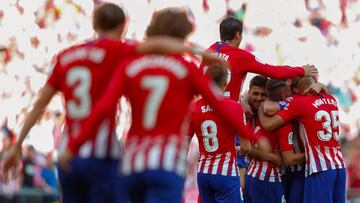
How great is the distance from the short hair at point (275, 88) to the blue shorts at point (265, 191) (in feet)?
3.29

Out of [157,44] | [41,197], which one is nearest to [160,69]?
[157,44]

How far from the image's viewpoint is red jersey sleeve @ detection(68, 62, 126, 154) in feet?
21.7

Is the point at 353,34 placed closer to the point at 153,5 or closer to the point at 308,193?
the point at 153,5

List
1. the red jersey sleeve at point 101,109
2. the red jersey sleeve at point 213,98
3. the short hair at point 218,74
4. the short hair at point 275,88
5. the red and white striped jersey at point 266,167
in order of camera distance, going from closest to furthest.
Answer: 1. the red jersey sleeve at point 101,109
2. the red jersey sleeve at point 213,98
3. the short hair at point 218,74
4. the short hair at point 275,88
5. the red and white striped jersey at point 266,167

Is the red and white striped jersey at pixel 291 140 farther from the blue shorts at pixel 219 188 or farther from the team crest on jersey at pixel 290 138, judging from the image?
the blue shorts at pixel 219 188

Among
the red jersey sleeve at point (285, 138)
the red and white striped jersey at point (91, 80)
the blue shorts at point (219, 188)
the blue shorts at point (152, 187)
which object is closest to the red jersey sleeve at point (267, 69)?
the red jersey sleeve at point (285, 138)

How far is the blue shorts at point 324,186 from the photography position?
434 inches

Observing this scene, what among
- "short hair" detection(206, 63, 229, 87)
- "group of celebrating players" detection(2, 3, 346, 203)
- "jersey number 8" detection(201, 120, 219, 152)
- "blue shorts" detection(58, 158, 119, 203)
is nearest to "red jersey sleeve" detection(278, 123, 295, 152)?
"jersey number 8" detection(201, 120, 219, 152)

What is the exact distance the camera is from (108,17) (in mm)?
7328

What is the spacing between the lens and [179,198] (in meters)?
6.91

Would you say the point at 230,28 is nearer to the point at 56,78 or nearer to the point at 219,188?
the point at 219,188

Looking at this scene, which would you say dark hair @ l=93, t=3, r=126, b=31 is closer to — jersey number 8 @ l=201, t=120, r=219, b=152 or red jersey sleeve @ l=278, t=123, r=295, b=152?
jersey number 8 @ l=201, t=120, r=219, b=152

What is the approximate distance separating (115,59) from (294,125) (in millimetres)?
4431

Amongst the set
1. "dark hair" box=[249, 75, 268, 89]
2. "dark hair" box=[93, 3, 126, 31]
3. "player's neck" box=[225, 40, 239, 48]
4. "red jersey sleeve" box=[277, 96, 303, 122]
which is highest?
"player's neck" box=[225, 40, 239, 48]
